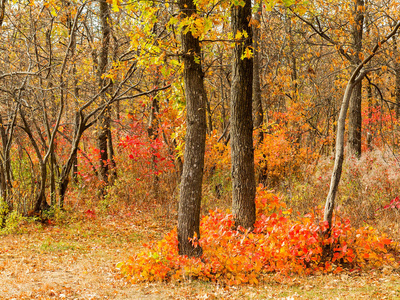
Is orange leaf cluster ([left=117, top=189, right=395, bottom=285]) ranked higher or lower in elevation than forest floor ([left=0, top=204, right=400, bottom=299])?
higher

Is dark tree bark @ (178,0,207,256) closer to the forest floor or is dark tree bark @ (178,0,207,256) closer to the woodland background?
the woodland background

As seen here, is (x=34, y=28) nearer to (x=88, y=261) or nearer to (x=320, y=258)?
(x=88, y=261)

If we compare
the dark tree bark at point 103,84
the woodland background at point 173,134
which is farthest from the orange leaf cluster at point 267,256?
the dark tree bark at point 103,84

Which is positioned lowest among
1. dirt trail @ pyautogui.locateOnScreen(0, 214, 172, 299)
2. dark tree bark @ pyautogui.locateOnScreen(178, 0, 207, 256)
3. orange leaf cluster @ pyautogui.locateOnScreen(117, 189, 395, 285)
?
dirt trail @ pyautogui.locateOnScreen(0, 214, 172, 299)

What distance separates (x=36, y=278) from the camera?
570cm

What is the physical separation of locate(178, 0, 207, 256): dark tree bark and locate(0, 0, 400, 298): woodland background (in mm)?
217

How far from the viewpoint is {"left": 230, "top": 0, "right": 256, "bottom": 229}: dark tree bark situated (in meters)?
6.55

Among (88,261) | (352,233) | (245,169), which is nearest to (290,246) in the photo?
(352,233)

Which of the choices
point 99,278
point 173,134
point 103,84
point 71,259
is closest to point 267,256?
point 99,278

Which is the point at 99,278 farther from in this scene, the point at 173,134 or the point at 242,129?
the point at 242,129

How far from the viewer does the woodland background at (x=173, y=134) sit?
5785 millimetres

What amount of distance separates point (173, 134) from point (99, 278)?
3147 millimetres

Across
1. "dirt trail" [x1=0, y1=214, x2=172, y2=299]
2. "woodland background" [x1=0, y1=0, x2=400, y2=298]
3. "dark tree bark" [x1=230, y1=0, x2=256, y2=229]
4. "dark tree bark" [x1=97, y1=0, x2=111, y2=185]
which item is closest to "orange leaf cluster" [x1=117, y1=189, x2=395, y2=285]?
"woodland background" [x1=0, y1=0, x2=400, y2=298]

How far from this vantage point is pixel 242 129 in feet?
21.6
